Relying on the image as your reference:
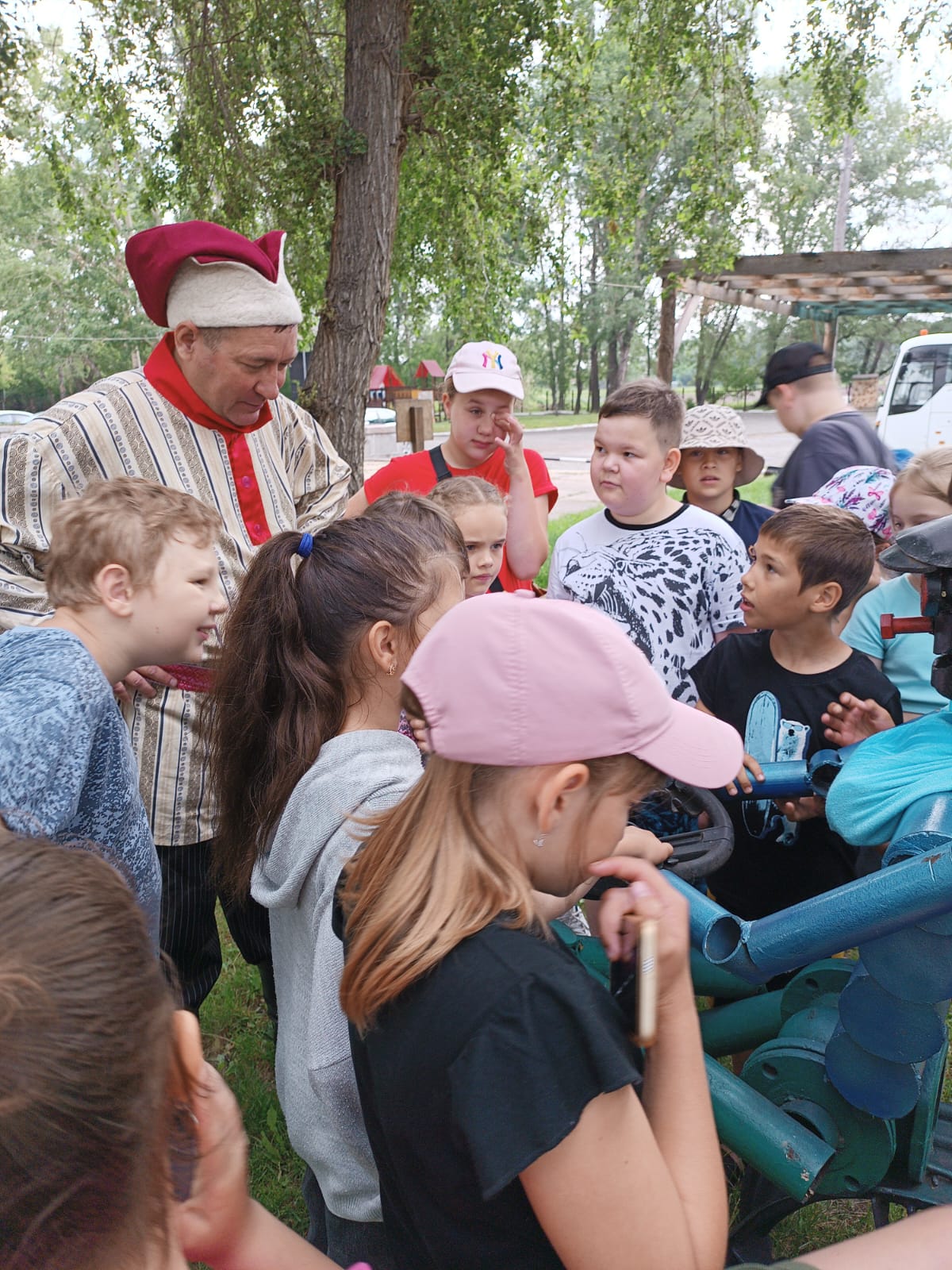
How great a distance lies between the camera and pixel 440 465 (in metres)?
3.40

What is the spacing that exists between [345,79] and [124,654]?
17.1 feet

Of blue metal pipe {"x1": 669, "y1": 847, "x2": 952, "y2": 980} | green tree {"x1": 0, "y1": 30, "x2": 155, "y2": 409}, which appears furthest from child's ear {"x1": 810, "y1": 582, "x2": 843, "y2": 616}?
green tree {"x1": 0, "y1": 30, "x2": 155, "y2": 409}

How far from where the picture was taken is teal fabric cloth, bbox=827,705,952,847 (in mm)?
1483

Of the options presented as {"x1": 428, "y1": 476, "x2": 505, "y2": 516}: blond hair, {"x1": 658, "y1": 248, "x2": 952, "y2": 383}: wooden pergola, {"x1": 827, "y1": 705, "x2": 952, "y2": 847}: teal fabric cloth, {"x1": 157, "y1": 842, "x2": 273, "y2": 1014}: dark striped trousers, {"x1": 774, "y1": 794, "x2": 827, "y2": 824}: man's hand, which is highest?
{"x1": 658, "y1": 248, "x2": 952, "y2": 383}: wooden pergola

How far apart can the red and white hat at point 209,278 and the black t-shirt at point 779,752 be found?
4.91 ft

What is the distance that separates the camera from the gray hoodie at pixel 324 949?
55.7 inches

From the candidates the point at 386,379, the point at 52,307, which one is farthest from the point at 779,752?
the point at 52,307

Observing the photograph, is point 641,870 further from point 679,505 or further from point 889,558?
point 679,505

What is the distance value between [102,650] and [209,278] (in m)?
1.07

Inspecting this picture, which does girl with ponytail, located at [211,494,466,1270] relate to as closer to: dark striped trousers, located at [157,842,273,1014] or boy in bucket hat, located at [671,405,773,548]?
dark striped trousers, located at [157,842,273,1014]

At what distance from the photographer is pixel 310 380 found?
20.5 feet

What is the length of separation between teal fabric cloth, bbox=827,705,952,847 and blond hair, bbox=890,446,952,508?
4.48 feet

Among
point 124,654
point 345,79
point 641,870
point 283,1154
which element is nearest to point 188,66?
point 345,79

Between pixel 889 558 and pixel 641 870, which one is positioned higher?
pixel 889 558
